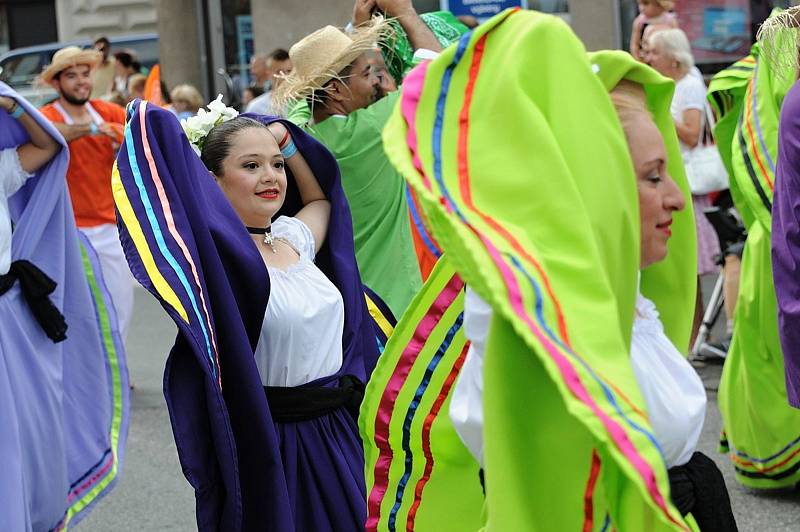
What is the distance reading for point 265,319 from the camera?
367cm

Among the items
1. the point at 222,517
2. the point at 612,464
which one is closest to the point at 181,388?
the point at 222,517

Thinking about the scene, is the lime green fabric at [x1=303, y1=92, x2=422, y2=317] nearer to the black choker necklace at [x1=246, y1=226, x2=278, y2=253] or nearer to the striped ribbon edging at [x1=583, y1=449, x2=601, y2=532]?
the black choker necklace at [x1=246, y1=226, x2=278, y2=253]

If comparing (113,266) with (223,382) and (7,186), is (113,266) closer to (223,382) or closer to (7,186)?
(7,186)

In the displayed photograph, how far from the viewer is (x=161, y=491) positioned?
606cm

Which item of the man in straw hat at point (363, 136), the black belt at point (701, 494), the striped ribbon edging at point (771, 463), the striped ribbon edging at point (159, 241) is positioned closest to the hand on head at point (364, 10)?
the man in straw hat at point (363, 136)

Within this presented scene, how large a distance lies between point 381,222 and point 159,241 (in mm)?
1753

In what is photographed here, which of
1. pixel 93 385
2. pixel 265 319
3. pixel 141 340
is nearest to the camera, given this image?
pixel 265 319

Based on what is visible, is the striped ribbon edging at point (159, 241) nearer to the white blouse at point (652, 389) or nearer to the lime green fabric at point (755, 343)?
the white blouse at point (652, 389)

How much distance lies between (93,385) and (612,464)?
376 cm

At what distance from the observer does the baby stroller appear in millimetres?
7566

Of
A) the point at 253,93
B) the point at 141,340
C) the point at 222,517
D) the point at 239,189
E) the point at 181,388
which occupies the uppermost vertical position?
the point at 239,189

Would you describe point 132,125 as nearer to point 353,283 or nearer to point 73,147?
point 353,283

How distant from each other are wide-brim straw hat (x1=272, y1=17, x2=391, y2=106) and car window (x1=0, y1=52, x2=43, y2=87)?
12.2 m

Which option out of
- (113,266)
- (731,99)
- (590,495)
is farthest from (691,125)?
(590,495)
